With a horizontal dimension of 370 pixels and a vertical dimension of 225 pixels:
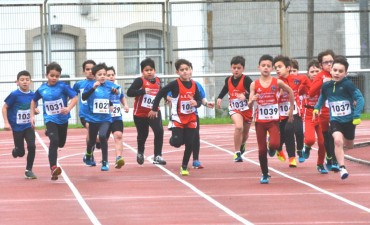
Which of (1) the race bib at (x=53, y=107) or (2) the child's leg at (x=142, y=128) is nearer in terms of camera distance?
(1) the race bib at (x=53, y=107)

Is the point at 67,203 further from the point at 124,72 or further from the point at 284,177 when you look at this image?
the point at 124,72

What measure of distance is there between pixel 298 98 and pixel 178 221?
629cm

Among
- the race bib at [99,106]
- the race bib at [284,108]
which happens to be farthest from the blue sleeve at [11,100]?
the race bib at [284,108]

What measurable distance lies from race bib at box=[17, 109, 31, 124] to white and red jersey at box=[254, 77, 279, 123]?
354cm

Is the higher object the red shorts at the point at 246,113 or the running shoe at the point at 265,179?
the red shorts at the point at 246,113

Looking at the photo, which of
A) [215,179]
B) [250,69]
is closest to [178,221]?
[215,179]

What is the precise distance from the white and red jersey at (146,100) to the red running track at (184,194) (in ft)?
3.00

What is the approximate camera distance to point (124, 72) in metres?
27.5

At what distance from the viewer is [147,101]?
1582 centimetres

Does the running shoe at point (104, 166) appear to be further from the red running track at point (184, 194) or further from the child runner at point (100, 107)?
the red running track at point (184, 194)

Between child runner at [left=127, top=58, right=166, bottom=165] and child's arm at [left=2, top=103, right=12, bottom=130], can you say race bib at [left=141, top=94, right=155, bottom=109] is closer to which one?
child runner at [left=127, top=58, right=166, bottom=165]

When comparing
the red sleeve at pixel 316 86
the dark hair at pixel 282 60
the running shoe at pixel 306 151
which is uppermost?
the dark hair at pixel 282 60

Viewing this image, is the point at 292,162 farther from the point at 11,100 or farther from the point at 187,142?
the point at 11,100

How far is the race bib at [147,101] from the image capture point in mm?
15773
